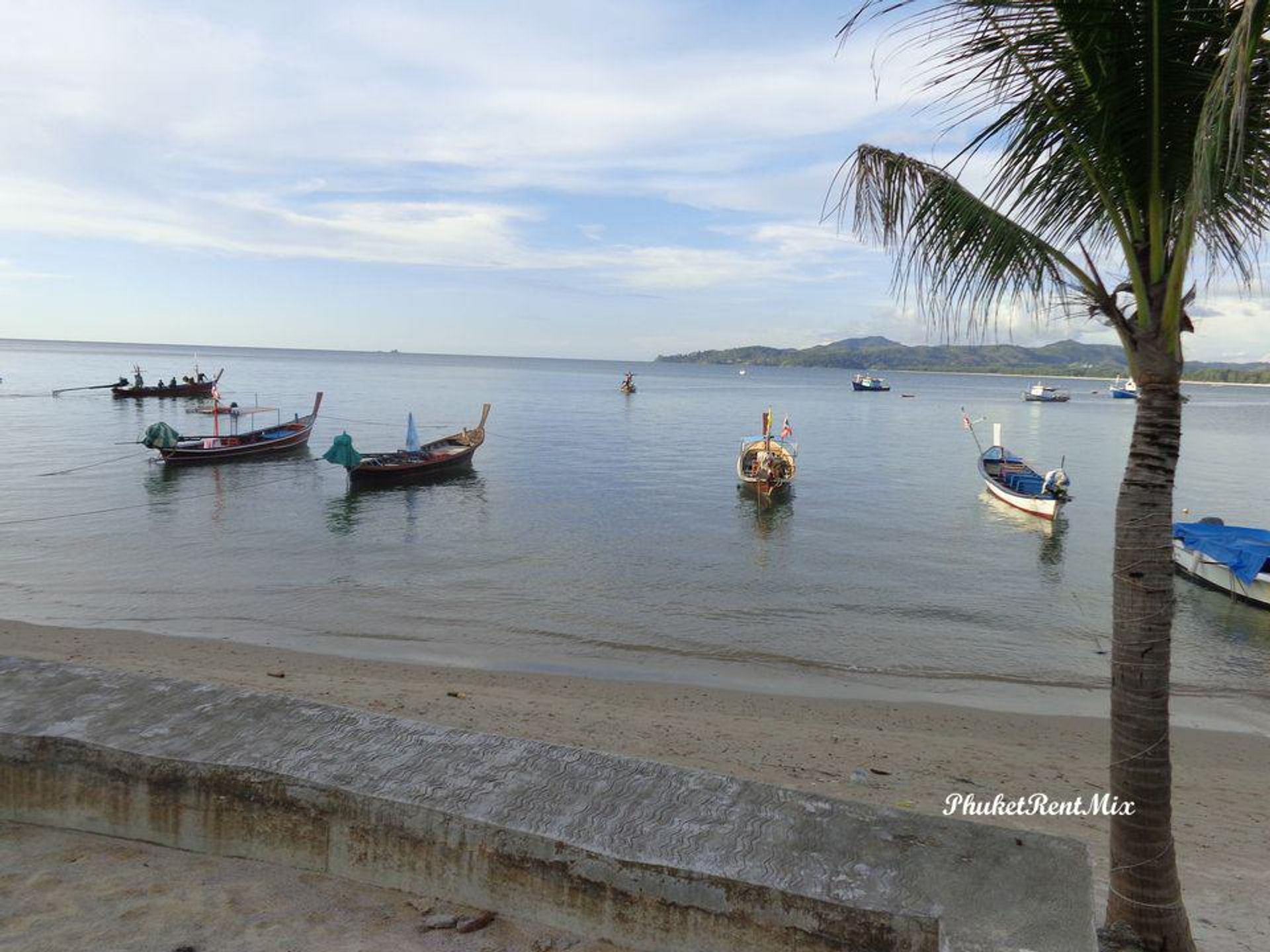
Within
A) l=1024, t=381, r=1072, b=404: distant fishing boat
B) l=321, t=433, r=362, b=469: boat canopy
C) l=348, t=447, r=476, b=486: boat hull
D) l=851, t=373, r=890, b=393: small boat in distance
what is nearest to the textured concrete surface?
l=321, t=433, r=362, b=469: boat canopy

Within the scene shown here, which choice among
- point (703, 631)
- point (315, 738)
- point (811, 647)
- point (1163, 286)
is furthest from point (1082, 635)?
point (315, 738)

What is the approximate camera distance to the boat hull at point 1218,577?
1789cm

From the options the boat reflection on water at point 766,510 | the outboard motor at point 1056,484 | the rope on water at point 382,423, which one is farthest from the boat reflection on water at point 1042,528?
the rope on water at point 382,423

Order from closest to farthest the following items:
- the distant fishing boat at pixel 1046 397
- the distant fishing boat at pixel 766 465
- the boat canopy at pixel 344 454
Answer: the boat canopy at pixel 344 454, the distant fishing boat at pixel 766 465, the distant fishing boat at pixel 1046 397

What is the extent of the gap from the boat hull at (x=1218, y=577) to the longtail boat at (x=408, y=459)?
84.9ft

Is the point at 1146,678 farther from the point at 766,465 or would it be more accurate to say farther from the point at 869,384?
the point at 869,384

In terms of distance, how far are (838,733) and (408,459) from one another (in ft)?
88.7

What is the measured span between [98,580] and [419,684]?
10939 millimetres

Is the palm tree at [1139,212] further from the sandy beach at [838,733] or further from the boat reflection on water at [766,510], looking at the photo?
the boat reflection on water at [766,510]

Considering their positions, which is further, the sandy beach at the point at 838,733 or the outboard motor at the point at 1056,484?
the outboard motor at the point at 1056,484

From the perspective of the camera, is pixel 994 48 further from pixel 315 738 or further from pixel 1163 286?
pixel 315 738

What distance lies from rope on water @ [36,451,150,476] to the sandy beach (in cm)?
2249

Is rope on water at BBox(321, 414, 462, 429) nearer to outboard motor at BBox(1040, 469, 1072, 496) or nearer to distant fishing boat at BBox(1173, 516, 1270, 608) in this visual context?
outboard motor at BBox(1040, 469, 1072, 496)

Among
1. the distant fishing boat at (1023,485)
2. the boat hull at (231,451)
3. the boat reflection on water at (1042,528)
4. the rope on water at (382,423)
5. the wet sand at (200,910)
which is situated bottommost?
the boat reflection on water at (1042,528)
